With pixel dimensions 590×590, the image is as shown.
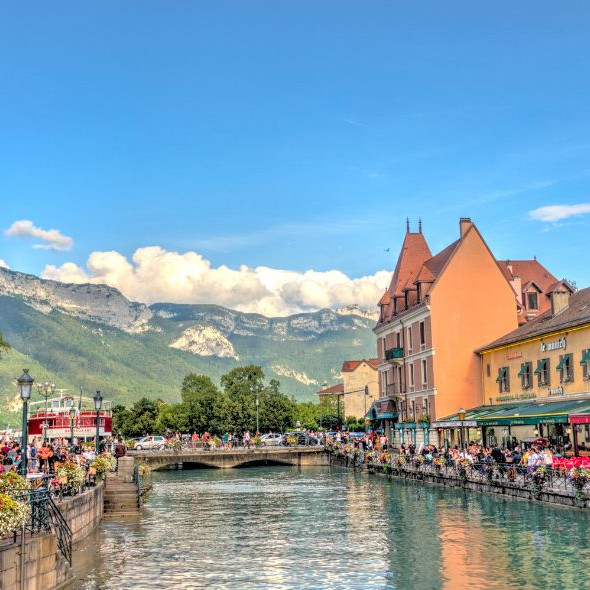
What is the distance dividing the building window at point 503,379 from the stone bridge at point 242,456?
29.8 metres

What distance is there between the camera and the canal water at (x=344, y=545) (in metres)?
23.4

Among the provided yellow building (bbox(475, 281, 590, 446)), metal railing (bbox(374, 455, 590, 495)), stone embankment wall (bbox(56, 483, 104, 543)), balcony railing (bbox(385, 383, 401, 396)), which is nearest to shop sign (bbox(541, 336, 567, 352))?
yellow building (bbox(475, 281, 590, 446))

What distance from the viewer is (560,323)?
177ft

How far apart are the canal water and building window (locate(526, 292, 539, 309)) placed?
3299cm

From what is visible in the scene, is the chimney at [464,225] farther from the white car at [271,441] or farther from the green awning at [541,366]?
the white car at [271,441]

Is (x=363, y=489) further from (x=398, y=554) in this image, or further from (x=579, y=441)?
(x=398, y=554)

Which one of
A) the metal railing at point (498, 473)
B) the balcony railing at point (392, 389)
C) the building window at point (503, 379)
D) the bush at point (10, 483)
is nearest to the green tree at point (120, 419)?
the balcony railing at point (392, 389)

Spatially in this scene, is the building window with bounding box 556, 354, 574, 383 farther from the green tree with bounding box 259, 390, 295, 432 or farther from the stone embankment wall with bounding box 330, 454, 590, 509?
the green tree with bounding box 259, 390, 295, 432

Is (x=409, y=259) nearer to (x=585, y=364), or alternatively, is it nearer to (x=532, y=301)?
(x=532, y=301)

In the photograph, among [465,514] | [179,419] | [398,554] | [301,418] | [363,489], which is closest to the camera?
[398,554]

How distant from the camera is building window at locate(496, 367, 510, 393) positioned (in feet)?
207

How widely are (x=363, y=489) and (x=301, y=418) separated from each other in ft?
272

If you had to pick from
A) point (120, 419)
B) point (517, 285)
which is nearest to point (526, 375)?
point (517, 285)

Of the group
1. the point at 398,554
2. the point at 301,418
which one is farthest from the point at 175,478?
the point at 301,418
